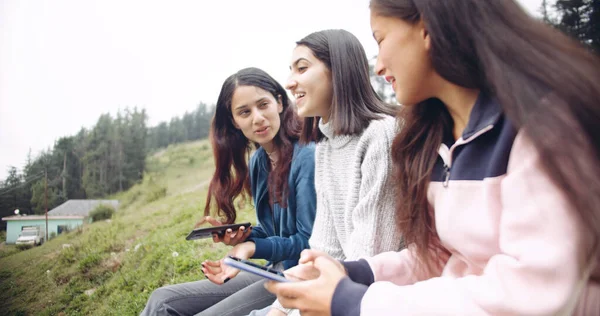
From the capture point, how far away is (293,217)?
5.75 feet

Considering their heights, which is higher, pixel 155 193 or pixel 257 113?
pixel 257 113

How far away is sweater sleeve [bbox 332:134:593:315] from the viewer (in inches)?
23.3

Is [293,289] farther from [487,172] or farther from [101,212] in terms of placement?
[101,212]

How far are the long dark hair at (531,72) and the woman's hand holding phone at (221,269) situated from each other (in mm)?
1078

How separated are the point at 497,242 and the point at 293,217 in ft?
3.54

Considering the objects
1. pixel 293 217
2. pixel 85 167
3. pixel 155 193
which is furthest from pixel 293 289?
pixel 155 193

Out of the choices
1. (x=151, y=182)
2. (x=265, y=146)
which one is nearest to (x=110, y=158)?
(x=151, y=182)

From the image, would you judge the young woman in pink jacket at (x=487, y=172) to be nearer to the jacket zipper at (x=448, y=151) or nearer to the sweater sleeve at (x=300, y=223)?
the jacket zipper at (x=448, y=151)

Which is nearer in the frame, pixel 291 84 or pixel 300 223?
pixel 291 84

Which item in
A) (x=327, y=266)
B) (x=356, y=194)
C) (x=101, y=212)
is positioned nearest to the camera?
(x=327, y=266)

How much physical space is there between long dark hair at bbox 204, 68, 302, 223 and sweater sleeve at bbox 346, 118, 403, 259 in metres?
0.65

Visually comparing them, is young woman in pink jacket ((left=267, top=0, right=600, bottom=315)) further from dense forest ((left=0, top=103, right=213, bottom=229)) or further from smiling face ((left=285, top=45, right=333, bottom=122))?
dense forest ((left=0, top=103, right=213, bottom=229))

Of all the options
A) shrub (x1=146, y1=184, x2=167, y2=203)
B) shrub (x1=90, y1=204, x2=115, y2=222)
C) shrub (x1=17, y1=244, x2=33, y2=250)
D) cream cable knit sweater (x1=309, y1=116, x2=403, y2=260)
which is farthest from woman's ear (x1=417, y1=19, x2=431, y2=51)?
shrub (x1=146, y1=184, x2=167, y2=203)

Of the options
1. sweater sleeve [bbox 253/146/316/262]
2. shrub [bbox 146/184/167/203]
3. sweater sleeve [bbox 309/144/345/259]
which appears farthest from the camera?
shrub [bbox 146/184/167/203]
